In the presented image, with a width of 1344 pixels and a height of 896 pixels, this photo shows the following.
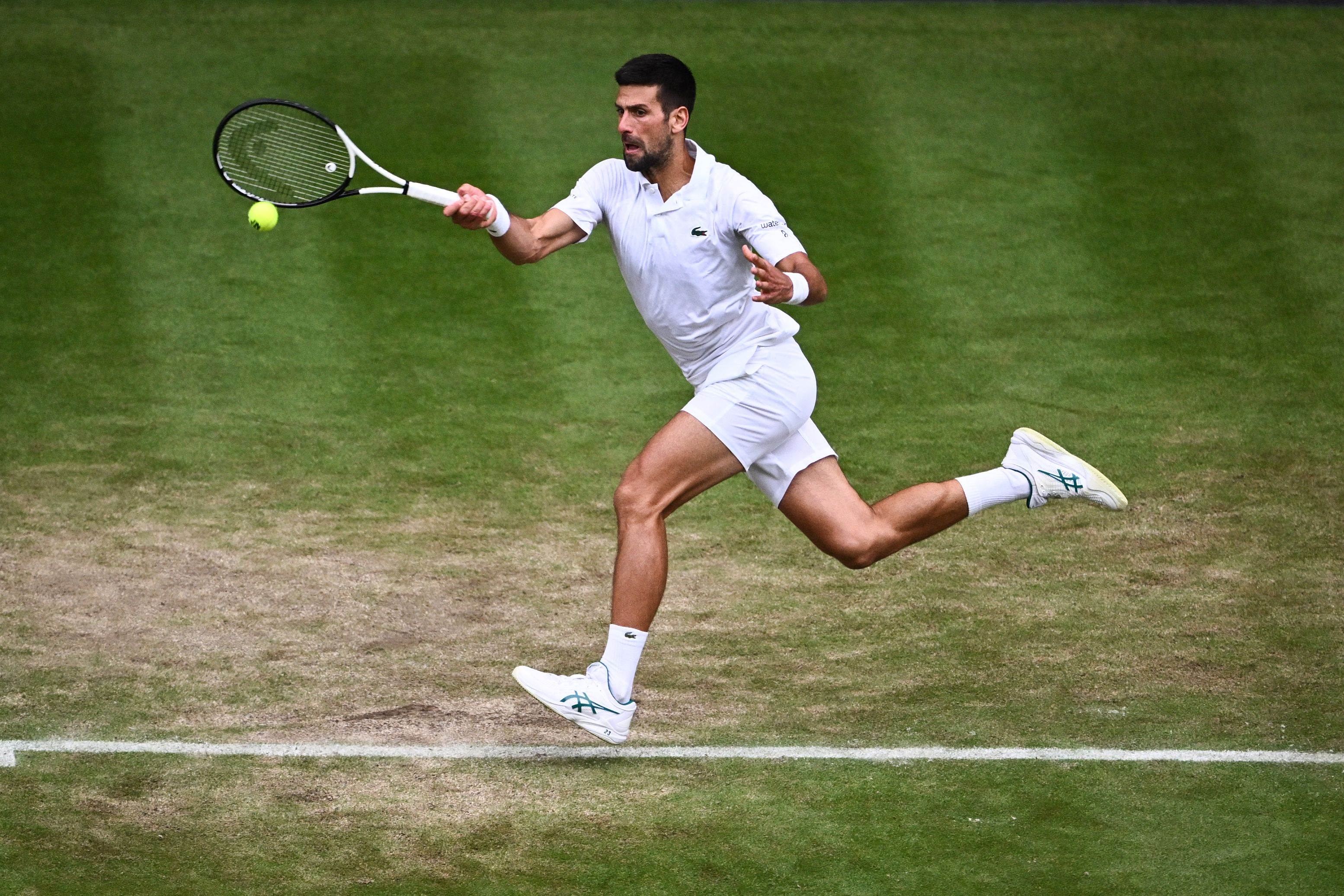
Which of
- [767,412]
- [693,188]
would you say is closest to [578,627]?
[767,412]

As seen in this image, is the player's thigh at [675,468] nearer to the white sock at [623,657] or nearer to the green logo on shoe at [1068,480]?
the white sock at [623,657]

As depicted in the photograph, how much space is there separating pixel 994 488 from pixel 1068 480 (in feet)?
1.36

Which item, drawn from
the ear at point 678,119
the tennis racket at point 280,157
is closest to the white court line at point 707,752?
the tennis racket at point 280,157

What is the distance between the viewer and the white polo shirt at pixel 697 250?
642 centimetres

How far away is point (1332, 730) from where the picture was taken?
6.39 meters

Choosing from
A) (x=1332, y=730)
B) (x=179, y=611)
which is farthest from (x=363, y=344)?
(x=1332, y=730)

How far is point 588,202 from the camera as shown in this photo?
21.8 feet

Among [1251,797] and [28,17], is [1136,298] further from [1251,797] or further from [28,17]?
[28,17]

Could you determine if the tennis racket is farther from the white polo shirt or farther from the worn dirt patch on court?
the worn dirt patch on court

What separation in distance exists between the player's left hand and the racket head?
1.84m

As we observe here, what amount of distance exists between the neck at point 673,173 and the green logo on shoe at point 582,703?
1.87 meters

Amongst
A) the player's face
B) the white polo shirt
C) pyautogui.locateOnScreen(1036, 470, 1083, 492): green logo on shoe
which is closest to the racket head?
the white polo shirt

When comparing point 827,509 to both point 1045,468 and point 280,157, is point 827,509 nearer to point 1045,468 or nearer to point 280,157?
point 1045,468

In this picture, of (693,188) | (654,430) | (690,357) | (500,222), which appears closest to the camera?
(500,222)
